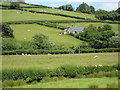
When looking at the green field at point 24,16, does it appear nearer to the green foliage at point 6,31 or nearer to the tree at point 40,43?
the green foliage at point 6,31

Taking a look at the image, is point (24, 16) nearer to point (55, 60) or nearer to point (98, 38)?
point (98, 38)

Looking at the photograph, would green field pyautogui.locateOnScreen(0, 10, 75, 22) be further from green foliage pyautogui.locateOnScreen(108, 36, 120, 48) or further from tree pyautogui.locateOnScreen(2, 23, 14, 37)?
green foliage pyautogui.locateOnScreen(108, 36, 120, 48)

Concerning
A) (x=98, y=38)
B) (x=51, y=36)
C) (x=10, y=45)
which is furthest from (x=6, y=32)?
(x=98, y=38)

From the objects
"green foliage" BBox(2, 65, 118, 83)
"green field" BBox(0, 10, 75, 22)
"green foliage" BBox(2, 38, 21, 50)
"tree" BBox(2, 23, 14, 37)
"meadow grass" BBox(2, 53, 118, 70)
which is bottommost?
"meadow grass" BBox(2, 53, 118, 70)

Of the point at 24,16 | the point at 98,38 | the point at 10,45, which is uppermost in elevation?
the point at 24,16

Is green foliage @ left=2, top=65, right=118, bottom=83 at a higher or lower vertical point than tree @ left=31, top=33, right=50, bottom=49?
lower

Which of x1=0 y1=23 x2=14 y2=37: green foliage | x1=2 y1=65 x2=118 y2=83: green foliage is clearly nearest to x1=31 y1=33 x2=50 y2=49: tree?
x1=0 y1=23 x2=14 y2=37: green foliage

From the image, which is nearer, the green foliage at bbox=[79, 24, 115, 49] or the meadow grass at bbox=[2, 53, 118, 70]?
the meadow grass at bbox=[2, 53, 118, 70]

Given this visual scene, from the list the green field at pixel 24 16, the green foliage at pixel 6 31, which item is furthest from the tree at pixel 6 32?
the green field at pixel 24 16

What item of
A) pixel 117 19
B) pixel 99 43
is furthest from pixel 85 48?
pixel 117 19

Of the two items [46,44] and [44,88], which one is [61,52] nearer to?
[46,44]

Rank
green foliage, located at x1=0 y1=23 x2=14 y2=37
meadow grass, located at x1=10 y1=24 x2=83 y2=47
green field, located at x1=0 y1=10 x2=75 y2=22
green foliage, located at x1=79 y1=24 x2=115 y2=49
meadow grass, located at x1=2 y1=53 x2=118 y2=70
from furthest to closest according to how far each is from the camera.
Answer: green field, located at x1=0 y1=10 x2=75 y2=22 < green foliage, located at x1=0 y1=23 x2=14 y2=37 < meadow grass, located at x1=10 y1=24 x2=83 y2=47 < green foliage, located at x1=79 y1=24 x2=115 y2=49 < meadow grass, located at x1=2 y1=53 x2=118 y2=70

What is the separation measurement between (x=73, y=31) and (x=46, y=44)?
19.6 m

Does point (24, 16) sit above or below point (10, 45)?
above
